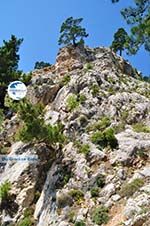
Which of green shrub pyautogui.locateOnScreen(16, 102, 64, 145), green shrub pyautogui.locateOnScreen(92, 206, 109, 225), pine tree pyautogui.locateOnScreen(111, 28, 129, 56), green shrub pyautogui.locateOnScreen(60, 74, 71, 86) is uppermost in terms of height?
pine tree pyautogui.locateOnScreen(111, 28, 129, 56)

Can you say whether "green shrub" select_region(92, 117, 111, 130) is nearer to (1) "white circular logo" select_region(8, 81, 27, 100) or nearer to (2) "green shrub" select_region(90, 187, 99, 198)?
(1) "white circular logo" select_region(8, 81, 27, 100)

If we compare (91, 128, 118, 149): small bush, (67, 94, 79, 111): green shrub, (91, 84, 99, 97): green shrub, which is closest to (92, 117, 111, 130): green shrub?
(91, 128, 118, 149): small bush

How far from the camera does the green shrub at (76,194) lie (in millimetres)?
22480

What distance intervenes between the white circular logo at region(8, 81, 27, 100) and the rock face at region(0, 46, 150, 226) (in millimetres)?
1227

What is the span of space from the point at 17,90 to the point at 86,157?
39.9 ft

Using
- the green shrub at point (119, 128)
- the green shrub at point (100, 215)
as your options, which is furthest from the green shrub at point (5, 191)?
the green shrub at point (119, 128)

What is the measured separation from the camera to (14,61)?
44438 mm

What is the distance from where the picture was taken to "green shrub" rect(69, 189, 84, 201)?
22.5 m

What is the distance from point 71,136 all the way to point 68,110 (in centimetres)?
346

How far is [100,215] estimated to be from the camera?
20.3 m

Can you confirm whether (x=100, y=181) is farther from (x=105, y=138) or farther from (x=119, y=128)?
(x=119, y=128)

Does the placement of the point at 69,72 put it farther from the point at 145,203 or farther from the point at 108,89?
the point at 145,203

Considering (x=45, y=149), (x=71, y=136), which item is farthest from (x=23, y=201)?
(x=71, y=136)

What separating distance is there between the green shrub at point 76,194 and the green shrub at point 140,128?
6371 mm
